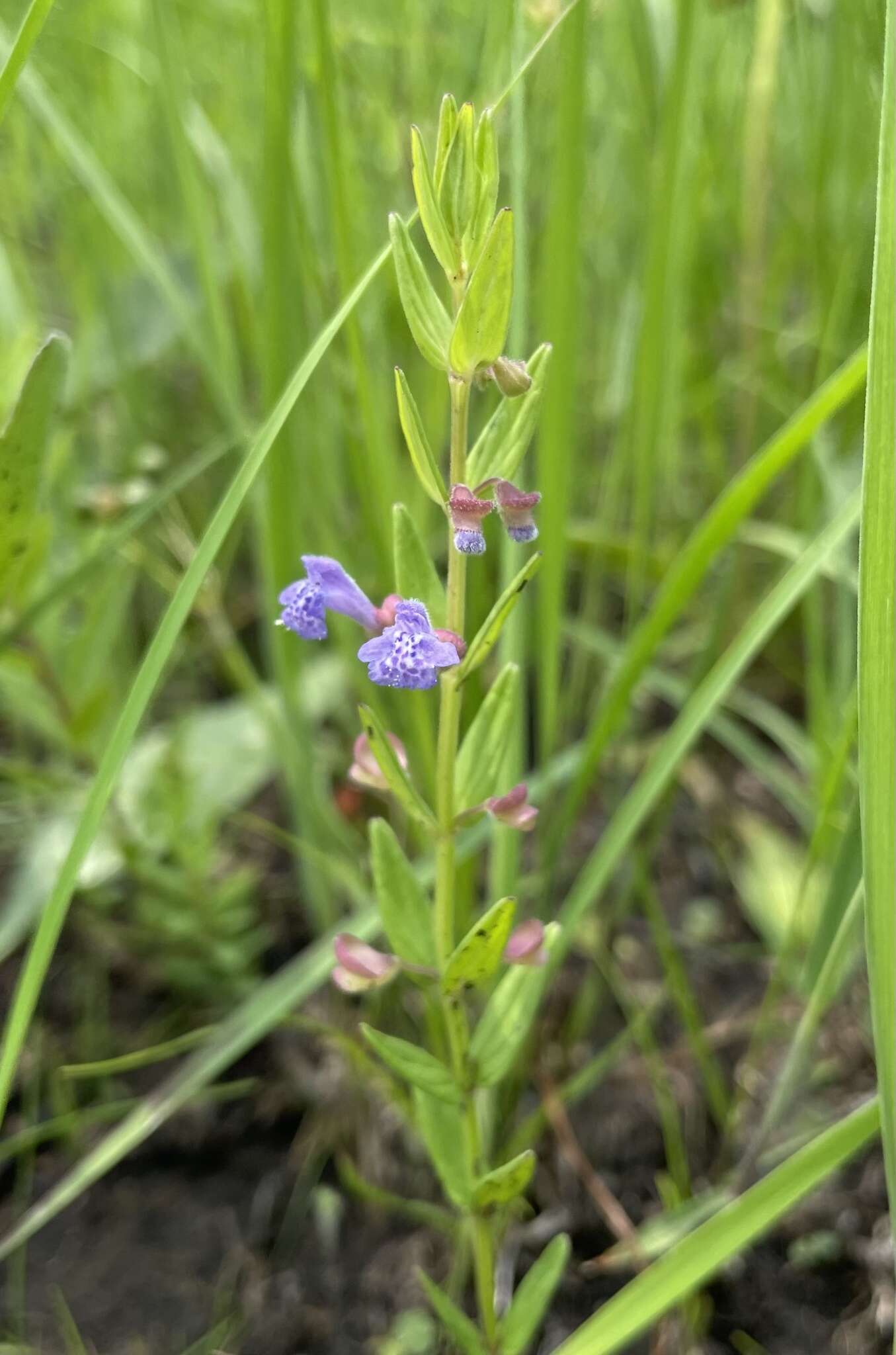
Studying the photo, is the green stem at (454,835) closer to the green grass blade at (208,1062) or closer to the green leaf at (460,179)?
the green leaf at (460,179)

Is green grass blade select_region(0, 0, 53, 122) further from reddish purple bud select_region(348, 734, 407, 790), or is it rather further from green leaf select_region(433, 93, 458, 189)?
reddish purple bud select_region(348, 734, 407, 790)

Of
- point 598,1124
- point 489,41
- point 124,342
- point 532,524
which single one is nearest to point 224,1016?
point 598,1124

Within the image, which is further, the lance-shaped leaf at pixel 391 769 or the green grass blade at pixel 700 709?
the green grass blade at pixel 700 709

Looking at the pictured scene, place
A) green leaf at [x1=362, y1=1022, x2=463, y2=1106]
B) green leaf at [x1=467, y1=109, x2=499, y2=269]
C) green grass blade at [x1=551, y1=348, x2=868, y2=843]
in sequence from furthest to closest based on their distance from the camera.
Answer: green grass blade at [x1=551, y1=348, x2=868, y2=843]
green leaf at [x1=362, y1=1022, x2=463, y2=1106]
green leaf at [x1=467, y1=109, x2=499, y2=269]

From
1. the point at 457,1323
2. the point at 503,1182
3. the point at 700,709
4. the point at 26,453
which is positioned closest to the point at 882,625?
the point at 700,709

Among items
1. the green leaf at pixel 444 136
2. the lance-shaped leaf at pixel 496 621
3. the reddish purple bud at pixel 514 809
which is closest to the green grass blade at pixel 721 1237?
the reddish purple bud at pixel 514 809

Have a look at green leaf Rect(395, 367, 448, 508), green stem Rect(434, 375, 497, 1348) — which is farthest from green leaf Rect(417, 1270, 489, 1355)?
green leaf Rect(395, 367, 448, 508)

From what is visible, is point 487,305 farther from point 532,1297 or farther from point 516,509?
point 532,1297
